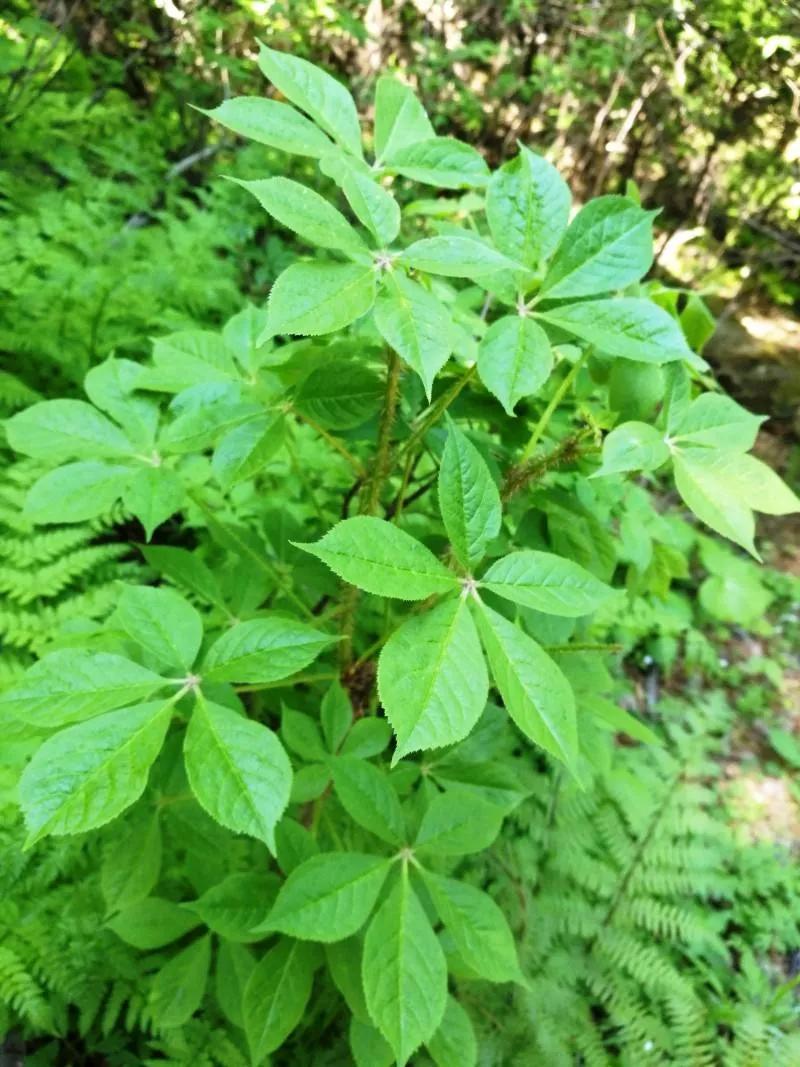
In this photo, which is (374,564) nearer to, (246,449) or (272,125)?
(246,449)

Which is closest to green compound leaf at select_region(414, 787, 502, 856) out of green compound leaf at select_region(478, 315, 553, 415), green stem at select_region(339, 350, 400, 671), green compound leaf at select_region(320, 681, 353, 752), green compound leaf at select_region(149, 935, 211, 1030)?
green compound leaf at select_region(320, 681, 353, 752)

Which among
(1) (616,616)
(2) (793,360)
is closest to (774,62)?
(2) (793,360)

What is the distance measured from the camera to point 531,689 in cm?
81

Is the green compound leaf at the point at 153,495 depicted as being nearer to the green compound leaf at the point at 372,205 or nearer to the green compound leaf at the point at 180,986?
the green compound leaf at the point at 372,205

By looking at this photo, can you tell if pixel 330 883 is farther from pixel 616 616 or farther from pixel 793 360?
pixel 793 360

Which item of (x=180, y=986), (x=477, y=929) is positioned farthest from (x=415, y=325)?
(x=180, y=986)

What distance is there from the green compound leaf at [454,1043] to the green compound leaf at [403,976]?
0.26m

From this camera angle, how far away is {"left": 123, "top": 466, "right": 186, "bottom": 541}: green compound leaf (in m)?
1.13

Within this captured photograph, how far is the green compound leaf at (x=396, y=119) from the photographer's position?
1.08 m

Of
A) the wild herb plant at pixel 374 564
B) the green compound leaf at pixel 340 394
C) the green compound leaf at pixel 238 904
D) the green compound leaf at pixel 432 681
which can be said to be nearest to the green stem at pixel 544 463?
the wild herb plant at pixel 374 564

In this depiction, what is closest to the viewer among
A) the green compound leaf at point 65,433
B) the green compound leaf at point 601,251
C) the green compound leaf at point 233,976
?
the green compound leaf at point 601,251

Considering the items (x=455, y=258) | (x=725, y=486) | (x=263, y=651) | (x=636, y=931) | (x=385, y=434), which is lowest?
(x=636, y=931)

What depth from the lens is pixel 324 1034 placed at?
1.70 metres

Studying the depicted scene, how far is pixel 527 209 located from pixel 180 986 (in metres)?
1.43
